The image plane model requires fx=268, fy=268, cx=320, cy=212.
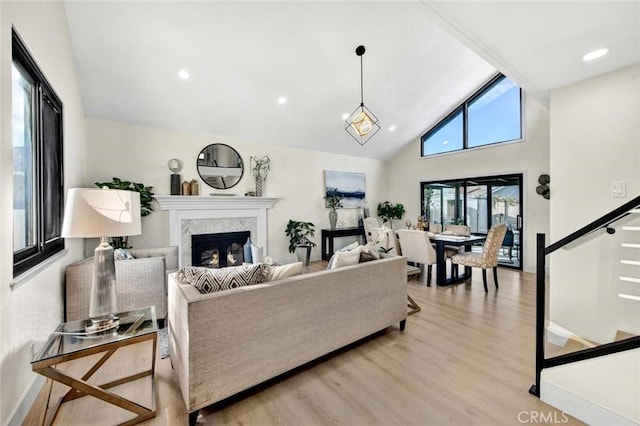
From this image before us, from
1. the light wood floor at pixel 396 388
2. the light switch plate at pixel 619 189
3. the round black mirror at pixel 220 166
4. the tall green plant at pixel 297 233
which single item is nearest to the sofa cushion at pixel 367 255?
the light wood floor at pixel 396 388

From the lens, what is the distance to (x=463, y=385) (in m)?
1.90

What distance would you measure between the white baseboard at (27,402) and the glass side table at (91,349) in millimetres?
136

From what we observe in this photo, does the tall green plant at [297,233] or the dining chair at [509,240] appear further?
the tall green plant at [297,233]

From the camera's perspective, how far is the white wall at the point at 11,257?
143 cm

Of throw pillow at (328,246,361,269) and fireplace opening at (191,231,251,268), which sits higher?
throw pillow at (328,246,361,269)

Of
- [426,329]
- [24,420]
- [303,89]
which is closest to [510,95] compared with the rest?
[303,89]

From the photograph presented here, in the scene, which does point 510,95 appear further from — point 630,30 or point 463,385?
point 463,385

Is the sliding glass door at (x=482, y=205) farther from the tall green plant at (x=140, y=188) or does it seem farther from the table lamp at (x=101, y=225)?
the table lamp at (x=101, y=225)

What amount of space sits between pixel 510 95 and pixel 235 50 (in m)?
5.32

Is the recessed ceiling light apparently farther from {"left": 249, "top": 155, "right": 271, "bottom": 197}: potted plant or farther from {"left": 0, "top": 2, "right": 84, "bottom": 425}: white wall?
{"left": 249, "top": 155, "right": 271, "bottom": 197}: potted plant

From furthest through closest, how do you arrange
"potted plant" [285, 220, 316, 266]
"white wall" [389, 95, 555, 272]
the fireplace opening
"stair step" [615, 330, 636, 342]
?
"potted plant" [285, 220, 316, 266] → "white wall" [389, 95, 555, 272] → the fireplace opening → "stair step" [615, 330, 636, 342]

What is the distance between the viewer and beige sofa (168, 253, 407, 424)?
157 centimetres

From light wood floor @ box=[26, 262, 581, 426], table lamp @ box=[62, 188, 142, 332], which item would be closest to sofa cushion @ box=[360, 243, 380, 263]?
light wood floor @ box=[26, 262, 581, 426]

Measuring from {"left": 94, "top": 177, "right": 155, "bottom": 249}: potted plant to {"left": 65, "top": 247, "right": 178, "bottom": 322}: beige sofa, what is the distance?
2.51 feet
